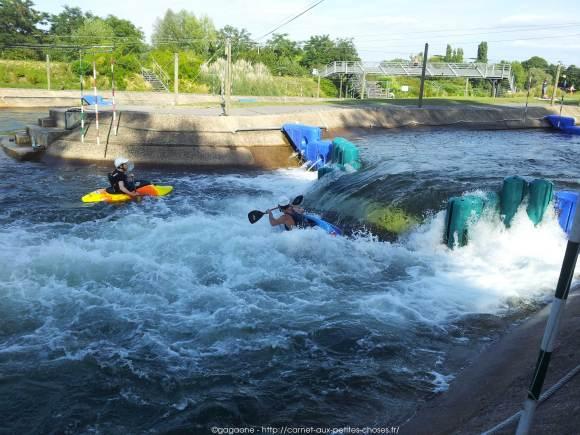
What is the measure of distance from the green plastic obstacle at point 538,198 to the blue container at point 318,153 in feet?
22.7

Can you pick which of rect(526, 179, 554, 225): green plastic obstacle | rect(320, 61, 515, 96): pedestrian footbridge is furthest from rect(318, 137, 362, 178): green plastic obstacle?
rect(320, 61, 515, 96): pedestrian footbridge

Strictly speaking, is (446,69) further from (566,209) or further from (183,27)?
(183,27)

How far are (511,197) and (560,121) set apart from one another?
16.4 meters

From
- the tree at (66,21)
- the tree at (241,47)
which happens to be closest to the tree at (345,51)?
the tree at (241,47)

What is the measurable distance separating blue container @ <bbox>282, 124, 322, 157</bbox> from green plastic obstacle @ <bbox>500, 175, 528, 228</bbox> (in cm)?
787

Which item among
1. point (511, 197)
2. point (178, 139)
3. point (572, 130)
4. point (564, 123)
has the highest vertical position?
point (564, 123)

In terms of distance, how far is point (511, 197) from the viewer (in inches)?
325

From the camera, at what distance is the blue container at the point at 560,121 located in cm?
2184

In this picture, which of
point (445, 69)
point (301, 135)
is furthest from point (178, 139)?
point (445, 69)

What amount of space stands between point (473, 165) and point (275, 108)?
367 inches

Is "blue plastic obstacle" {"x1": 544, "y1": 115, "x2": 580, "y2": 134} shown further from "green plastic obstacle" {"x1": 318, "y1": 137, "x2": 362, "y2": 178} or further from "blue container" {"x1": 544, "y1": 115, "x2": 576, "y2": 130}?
"green plastic obstacle" {"x1": 318, "y1": 137, "x2": 362, "y2": 178}

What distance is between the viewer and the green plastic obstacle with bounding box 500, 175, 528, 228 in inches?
324

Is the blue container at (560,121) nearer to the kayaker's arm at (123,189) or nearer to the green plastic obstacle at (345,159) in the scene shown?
the green plastic obstacle at (345,159)

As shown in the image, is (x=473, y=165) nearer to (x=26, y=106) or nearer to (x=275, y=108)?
(x=275, y=108)
